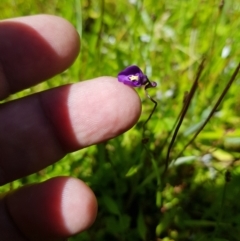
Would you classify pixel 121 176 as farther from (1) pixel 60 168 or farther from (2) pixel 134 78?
(2) pixel 134 78

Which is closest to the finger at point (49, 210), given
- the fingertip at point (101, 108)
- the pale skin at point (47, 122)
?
the pale skin at point (47, 122)

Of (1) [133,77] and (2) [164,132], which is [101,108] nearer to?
(1) [133,77]

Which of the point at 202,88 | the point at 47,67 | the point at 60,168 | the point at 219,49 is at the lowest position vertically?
the point at 60,168

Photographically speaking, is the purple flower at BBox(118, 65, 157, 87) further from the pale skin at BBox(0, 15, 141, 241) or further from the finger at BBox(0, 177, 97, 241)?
the finger at BBox(0, 177, 97, 241)

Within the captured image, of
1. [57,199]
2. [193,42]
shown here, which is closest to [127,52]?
[193,42]

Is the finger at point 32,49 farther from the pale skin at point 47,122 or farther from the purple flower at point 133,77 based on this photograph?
the purple flower at point 133,77

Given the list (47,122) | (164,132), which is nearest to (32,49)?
(47,122)
